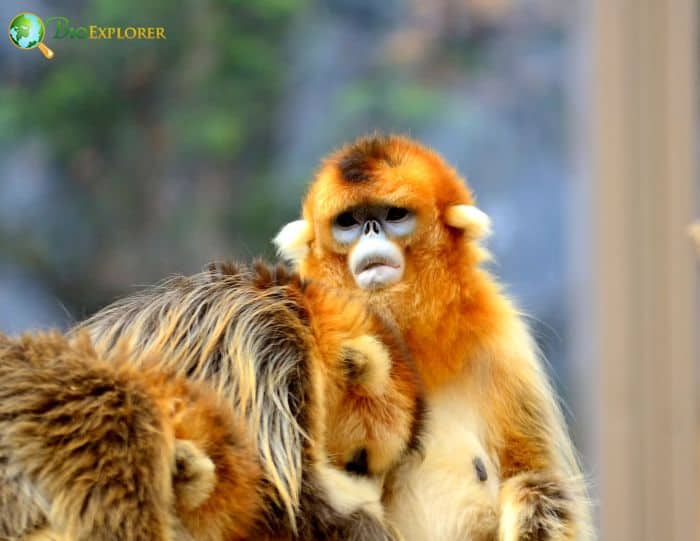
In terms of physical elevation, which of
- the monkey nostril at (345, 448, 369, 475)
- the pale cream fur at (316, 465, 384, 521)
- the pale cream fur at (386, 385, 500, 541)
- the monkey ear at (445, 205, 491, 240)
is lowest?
the pale cream fur at (316, 465, 384, 521)

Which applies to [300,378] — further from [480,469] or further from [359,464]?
[480,469]

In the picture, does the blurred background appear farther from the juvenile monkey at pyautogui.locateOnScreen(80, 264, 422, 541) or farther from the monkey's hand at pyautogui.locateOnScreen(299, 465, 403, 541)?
the monkey's hand at pyautogui.locateOnScreen(299, 465, 403, 541)

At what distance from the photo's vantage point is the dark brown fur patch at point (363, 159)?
171 centimetres

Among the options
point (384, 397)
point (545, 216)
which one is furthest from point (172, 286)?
point (545, 216)

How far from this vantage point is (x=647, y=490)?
2.30 m

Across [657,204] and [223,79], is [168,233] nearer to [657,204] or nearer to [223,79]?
[223,79]

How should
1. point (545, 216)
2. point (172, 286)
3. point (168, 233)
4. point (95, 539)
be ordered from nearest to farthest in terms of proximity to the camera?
point (95, 539) → point (172, 286) → point (168, 233) → point (545, 216)

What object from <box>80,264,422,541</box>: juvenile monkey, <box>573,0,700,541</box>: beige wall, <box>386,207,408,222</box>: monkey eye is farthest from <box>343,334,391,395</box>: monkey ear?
<box>573,0,700,541</box>: beige wall

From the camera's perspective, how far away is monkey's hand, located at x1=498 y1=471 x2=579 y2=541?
150cm

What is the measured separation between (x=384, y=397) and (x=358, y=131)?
68 centimetres

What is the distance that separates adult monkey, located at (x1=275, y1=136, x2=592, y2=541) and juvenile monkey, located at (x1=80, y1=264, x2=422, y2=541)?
273 millimetres

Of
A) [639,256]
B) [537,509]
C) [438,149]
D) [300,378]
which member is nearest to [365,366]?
[300,378]

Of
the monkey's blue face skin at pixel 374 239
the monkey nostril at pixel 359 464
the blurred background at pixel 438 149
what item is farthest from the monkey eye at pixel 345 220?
the monkey nostril at pixel 359 464

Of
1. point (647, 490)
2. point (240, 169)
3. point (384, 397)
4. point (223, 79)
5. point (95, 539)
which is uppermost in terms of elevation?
point (223, 79)
